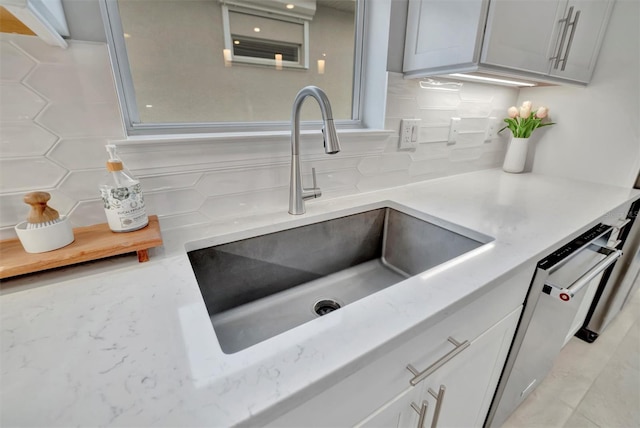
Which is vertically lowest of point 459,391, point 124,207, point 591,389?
point 591,389

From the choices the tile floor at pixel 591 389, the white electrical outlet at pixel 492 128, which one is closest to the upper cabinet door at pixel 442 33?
the white electrical outlet at pixel 492 128

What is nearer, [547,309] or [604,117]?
[547,309]

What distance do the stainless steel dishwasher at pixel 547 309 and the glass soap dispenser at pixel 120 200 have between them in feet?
3.41

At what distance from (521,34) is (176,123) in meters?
1.17

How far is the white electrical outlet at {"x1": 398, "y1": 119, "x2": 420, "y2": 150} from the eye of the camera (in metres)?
1.17

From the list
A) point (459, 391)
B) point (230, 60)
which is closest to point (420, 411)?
point (459, 391)

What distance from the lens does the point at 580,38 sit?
1197 mm

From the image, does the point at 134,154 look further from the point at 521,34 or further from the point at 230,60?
the point at 521,34

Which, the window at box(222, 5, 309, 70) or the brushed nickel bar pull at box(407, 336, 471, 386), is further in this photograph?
the window at box(222, 5, 309, 70)

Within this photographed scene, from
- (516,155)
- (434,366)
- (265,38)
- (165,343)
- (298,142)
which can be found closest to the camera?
(165,343)

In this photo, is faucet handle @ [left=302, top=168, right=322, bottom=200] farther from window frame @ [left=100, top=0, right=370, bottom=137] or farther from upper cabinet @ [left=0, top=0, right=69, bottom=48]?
upper cabinet @ [left=0, top=0, right=69, bottom=48]

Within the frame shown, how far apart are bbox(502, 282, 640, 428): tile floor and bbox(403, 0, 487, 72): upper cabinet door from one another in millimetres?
1449

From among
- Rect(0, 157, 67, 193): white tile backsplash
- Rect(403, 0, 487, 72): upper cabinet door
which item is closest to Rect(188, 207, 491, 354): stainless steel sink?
Rect(0, 157, 67, 193): white tile backsplash

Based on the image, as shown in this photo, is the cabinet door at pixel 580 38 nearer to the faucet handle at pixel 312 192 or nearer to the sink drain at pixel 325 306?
the faucet handle at pixel 312 192
